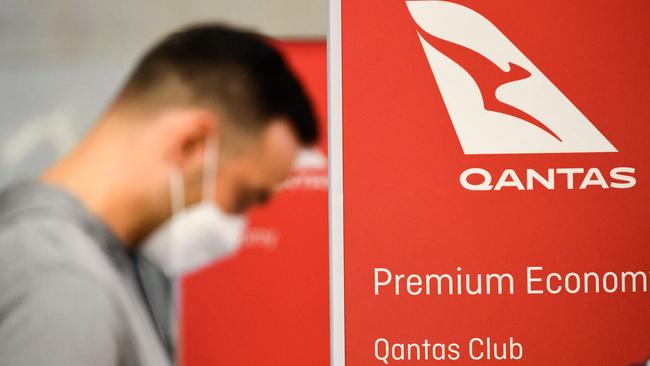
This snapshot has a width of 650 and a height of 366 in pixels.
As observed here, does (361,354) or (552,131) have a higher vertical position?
(552,131)

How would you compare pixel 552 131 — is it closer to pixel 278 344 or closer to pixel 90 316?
pixel 278 344

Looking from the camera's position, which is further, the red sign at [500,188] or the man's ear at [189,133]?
the man's ear at [189,133]

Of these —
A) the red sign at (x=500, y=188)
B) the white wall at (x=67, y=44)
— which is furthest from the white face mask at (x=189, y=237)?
the red sign at (x=500, y=188)

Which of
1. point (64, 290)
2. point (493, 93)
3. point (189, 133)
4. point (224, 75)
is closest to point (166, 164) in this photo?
point (189, 133)

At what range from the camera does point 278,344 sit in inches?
62.1

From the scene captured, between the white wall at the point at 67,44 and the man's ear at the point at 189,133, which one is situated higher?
the white wall at the point at 67,44

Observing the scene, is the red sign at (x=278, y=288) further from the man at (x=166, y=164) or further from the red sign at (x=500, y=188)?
the red sign at (x=500, y=188)

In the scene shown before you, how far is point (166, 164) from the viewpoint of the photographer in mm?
1624

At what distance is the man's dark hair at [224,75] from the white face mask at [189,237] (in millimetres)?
128

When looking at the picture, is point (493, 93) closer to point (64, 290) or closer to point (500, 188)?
point (500, 188)

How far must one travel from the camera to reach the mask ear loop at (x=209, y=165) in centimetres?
162

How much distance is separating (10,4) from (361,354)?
1144 mm

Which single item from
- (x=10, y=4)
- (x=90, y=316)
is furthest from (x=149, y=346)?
(x=10, y=4)

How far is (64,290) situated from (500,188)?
954 mm
